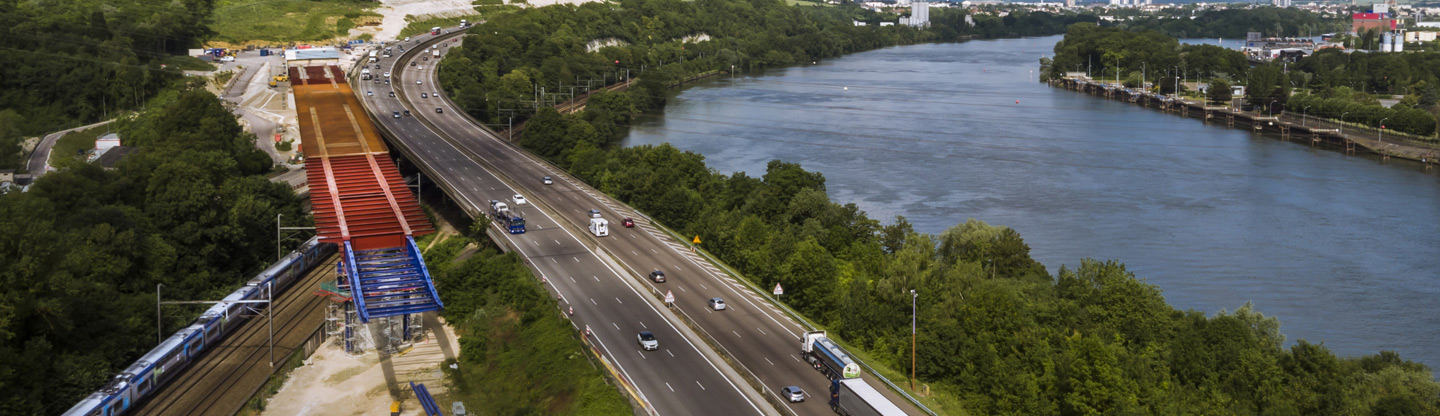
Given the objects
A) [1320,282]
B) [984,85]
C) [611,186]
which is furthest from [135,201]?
[984,85]

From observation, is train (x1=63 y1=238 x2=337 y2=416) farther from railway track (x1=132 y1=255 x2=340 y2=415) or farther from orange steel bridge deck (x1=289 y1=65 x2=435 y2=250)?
orange steel bridge deck (x1=289 y1=65 x2=435 y2=250)

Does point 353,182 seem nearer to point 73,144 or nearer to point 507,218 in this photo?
point 507,218

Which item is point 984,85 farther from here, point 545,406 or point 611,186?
point 545,406

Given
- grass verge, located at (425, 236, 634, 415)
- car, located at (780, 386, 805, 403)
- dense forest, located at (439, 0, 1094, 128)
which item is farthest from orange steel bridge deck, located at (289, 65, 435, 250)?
dense forest, located at (439, 0, 1094, 128)

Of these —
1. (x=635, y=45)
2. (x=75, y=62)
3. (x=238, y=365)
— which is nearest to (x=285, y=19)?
(x=635, y=45)

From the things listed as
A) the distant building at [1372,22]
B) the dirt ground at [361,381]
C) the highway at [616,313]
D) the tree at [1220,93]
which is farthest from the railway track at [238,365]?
the distant building at [1372,22]

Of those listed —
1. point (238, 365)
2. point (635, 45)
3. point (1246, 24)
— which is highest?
point (1246, 24)
